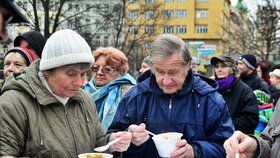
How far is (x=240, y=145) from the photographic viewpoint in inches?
101

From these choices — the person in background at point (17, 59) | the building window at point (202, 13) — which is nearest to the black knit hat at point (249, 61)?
Result: the person in background at point (17, 59)

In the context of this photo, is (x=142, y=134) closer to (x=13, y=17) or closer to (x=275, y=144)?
(x=275, y=144)

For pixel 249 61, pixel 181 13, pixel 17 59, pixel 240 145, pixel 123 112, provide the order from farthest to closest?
1. pixel 181 13
2. pixel 249 61
3. pixel 17 59
4. pixel 123 112
5. pixel 240 145

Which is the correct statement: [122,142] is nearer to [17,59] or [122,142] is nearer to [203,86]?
[203,86]

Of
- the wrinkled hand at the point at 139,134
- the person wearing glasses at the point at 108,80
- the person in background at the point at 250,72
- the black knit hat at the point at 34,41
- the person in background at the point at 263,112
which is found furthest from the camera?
the person in background at the point at 250,72

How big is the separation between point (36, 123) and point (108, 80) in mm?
2068

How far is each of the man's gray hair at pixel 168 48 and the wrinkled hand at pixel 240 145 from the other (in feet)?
2.58

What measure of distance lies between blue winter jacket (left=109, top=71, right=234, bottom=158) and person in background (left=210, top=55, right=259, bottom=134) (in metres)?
2.44

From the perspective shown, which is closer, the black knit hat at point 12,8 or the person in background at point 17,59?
the black knit hat at point 12,8

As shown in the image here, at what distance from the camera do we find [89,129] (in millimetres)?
2910

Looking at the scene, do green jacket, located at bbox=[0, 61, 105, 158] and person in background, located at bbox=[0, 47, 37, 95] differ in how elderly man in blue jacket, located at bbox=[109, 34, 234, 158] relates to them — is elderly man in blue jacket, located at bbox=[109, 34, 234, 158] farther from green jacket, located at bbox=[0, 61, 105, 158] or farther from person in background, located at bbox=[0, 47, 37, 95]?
person in background, located at bbox=[0, 47, 37, 95]

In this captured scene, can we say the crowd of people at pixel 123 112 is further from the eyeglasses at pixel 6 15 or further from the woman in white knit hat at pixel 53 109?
the eyeglasses at pixel 6 15

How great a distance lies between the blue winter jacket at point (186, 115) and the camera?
Result: 9.96ft

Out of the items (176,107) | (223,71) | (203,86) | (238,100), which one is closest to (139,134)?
(176,107)
